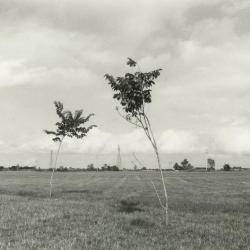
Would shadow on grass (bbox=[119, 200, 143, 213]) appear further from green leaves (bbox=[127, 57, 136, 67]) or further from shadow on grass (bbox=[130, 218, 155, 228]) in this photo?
green leaves (bbox=[127, 57, 136, 67])

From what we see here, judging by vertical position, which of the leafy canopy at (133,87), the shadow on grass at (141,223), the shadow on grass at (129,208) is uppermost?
the leafy canopy at (133,87)

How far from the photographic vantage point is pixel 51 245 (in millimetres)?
10484

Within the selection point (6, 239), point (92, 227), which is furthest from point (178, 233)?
point (6, 239)

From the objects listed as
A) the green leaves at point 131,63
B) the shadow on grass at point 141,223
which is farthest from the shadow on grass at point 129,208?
the green leaves at point 131,63

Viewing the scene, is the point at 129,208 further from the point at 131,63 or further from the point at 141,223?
the point at 131,63

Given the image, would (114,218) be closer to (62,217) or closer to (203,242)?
(62,217)

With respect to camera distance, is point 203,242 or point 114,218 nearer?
point 203,242

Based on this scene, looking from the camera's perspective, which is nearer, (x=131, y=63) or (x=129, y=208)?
(x=131, y=63)

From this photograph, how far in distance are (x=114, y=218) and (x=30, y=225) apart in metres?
3.58

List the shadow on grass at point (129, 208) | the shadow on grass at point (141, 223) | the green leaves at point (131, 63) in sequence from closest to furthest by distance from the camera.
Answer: the shadow on grass at point (141, 223) → the green leaves at point (131, 63) → the shadow on grass at point (129, 208)

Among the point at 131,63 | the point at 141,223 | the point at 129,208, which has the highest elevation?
the point at 131,63

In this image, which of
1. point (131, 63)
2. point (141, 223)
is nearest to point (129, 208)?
point (141, 223)

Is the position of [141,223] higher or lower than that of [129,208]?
lower

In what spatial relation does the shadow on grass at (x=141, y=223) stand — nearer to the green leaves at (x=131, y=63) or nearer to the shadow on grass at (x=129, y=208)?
the shadow on grass at (x=129, y=208)
